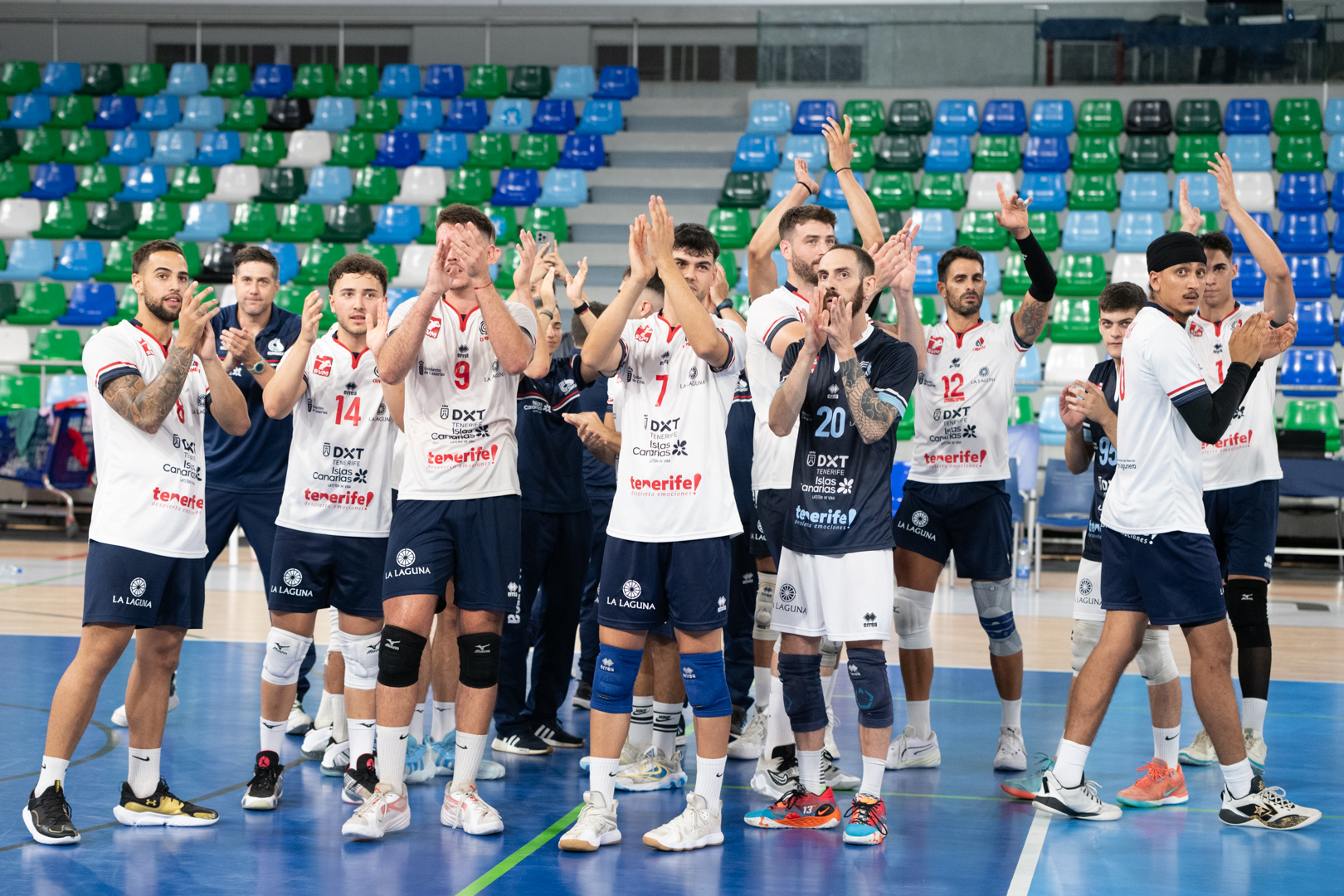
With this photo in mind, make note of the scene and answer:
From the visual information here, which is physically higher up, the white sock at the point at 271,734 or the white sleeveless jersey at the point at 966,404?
the white sleeveless jersey at the point at 966,404

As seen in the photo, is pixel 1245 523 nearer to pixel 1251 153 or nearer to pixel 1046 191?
pixel 1046 191

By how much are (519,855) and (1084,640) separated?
2710 mm

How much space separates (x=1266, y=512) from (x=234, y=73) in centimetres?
1669

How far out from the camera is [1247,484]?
5836 mm

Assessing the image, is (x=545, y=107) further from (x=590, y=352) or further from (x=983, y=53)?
(x=590, y=352)

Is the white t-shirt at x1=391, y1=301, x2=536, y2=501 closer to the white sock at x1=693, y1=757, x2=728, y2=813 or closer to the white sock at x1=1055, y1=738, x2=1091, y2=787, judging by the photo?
the white sock at x1=693, y1=757, x2=728, y2=813

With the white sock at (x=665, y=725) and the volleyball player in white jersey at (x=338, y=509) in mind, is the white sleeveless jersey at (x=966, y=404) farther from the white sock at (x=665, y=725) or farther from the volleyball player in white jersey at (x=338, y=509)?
the volleyball player in white jersey at (x=338, y=509)

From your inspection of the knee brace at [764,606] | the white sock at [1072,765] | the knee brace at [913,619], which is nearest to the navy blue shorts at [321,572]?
Answer: the knee brace at [764,606]

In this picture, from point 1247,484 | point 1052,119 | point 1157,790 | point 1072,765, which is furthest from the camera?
point 1052,119

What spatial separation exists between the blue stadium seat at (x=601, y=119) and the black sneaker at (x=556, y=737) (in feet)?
40.5

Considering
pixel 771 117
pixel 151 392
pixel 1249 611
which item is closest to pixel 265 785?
pixel 151 392

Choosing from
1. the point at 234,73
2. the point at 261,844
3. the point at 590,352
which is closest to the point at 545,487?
the point at 590,352

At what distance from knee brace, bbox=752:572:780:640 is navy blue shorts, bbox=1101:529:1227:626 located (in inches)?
70.7

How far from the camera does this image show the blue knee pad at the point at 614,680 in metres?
4.85
